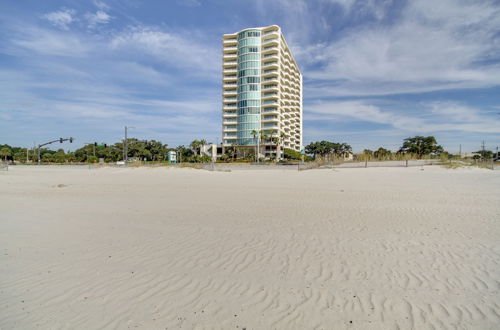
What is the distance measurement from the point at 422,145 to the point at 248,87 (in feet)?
177

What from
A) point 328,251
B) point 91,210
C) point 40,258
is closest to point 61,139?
point 91,210

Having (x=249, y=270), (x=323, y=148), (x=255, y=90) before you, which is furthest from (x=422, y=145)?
(x=249, y=270)

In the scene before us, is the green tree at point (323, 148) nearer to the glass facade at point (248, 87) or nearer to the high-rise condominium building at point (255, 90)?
the high-rise condominium building at point (255, 90)

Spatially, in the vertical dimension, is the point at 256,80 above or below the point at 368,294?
above

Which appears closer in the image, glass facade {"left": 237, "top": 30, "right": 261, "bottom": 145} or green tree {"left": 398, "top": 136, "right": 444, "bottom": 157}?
green tree {"left": 398, "top": 136, "right": 444, "bottom": 157}

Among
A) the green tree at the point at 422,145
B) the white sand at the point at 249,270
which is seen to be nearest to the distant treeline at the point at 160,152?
the green tree at the point at 422,145

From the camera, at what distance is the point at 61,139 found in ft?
153

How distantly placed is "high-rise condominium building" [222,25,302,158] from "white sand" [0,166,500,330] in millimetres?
74186

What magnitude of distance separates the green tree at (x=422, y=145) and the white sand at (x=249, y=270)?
69172mm

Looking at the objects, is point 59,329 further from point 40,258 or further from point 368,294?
point 368,294

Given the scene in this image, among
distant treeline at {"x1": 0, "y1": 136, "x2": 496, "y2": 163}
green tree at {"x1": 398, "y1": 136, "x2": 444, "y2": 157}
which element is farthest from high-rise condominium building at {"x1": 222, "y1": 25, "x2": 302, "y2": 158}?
green tree at {"x1": 398, "y1": 136, "x2": 444, "y2": 157}

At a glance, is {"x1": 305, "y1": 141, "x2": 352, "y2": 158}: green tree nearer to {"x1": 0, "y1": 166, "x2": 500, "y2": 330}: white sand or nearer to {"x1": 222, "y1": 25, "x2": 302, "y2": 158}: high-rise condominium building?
{"x1": 222, "y1": 25, "x2": 302, "y2": 158}: high-rise condominium building

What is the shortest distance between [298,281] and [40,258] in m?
4.89

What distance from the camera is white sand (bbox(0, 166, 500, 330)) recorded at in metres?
3.30
